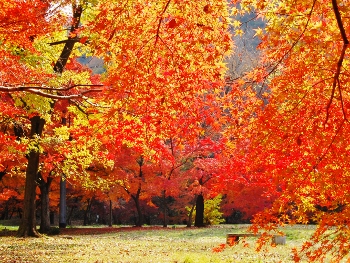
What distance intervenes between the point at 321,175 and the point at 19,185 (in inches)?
1077

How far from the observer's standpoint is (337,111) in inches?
271

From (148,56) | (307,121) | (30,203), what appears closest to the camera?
(148,56)

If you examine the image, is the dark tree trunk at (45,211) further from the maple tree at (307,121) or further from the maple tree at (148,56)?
the maple tree at (307,121)

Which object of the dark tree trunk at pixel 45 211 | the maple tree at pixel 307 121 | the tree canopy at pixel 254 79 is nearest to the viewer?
the tree canopy at pixel 254 79

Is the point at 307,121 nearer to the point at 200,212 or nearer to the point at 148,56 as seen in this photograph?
the point at 148,56

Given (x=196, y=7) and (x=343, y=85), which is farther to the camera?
(x=343, y=85)

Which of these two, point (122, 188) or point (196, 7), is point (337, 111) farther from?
point (122, 188)

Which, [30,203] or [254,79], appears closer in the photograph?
[254,79]

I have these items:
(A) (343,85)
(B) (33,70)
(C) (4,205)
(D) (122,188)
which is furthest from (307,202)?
(C) (4,205)

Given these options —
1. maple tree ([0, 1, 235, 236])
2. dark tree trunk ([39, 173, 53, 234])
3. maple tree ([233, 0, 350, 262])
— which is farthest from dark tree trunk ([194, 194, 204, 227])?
maple tree ([233, 0, 350, 262])

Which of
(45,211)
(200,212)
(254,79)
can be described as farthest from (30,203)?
(200,212)

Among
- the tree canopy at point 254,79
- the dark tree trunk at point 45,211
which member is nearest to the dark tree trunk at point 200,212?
the dark tree trunk at point 45,211

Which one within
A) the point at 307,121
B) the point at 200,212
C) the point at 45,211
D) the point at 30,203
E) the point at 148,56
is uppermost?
the point at 148,56

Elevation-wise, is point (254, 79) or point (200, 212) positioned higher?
point (254, 79)
